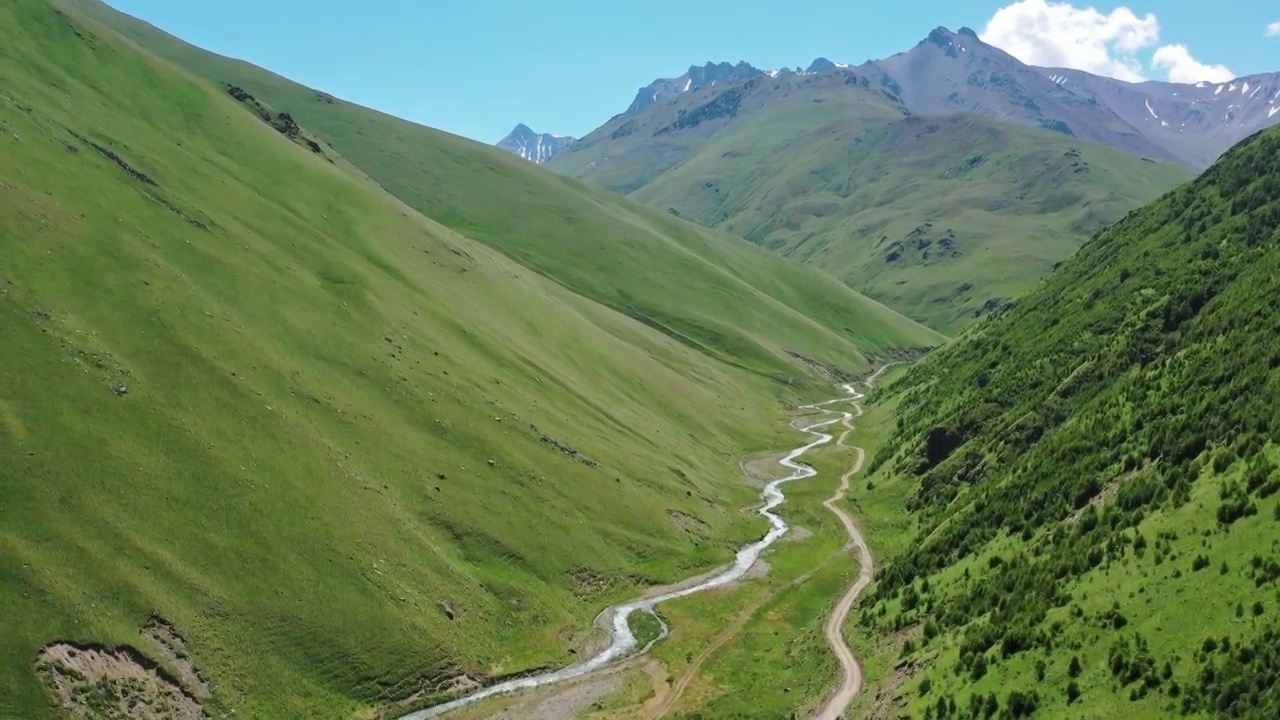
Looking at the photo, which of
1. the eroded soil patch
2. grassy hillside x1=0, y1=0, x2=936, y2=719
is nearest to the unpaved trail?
grassy hillside x1=0, y1=0, x2=936, y2=719

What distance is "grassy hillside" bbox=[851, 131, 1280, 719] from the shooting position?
46.7 m

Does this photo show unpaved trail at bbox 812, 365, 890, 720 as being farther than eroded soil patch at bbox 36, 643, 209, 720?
Yes

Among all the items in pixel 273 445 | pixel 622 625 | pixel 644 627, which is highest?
pixel 273 445

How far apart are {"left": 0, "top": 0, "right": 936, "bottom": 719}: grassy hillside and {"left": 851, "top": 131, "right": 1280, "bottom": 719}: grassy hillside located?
98.7ft

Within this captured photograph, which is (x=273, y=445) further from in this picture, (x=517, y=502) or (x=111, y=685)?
(x=111, y=685)

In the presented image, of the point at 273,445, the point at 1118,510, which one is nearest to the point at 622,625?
the point at 273,445

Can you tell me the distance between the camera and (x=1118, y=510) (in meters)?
63.7

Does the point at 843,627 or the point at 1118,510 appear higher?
the point at 1118,510

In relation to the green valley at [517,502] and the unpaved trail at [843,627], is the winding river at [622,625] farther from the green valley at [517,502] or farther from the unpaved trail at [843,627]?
the unpaved trail at [843,627]

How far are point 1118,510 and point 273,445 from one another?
70824 mm

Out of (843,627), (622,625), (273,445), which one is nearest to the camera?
(843,627)

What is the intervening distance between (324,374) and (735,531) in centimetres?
5510

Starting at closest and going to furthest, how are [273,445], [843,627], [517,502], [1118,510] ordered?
[1118,510], [843,627], [273,445], [517,502]

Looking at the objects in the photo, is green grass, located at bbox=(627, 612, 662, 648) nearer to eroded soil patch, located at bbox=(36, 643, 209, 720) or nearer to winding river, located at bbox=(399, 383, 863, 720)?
winding river, located at bbox=(399, 383, 863, 720)
